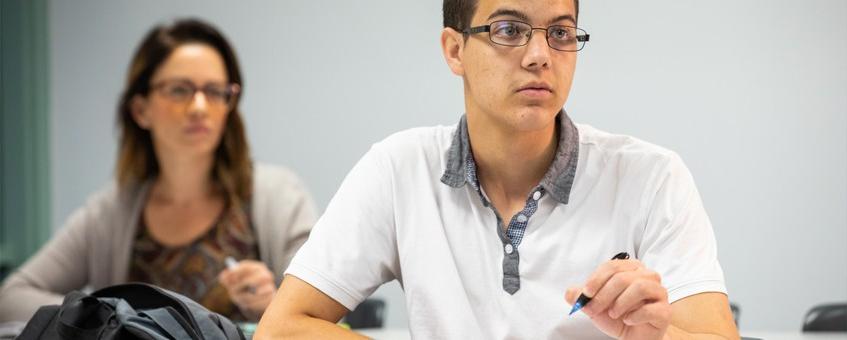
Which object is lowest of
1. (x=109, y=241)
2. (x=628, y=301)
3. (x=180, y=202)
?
(x=109, y=241)

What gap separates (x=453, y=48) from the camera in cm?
194

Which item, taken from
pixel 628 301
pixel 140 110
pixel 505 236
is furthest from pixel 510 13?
pixel 140 110

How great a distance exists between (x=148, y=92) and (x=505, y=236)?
5.64 feet

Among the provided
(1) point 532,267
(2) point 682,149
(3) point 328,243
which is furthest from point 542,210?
(2) point 682,149

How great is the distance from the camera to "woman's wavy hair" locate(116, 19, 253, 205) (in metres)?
3.09

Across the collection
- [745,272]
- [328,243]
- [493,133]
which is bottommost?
[745,272]

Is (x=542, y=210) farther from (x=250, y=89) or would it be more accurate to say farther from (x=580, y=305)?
(x=250, y=89)

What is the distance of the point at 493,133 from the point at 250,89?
8.86 feet

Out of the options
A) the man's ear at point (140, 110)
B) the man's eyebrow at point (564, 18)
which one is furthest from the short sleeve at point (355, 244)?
the man's ear at point (140, 110)

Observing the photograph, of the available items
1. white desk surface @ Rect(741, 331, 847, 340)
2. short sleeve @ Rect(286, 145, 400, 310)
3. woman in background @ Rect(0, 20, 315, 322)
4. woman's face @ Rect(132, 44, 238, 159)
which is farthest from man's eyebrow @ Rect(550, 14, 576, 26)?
woman's face @ Rect(132, 44, 238, 159)

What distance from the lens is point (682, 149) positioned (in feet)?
12.2

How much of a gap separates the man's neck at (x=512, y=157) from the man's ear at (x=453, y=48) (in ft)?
0.39

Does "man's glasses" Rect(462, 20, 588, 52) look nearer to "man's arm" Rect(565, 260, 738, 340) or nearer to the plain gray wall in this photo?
"man's arm" Rect(565, 260, 738, 340)

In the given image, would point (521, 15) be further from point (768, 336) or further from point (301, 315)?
point (768, 336)
